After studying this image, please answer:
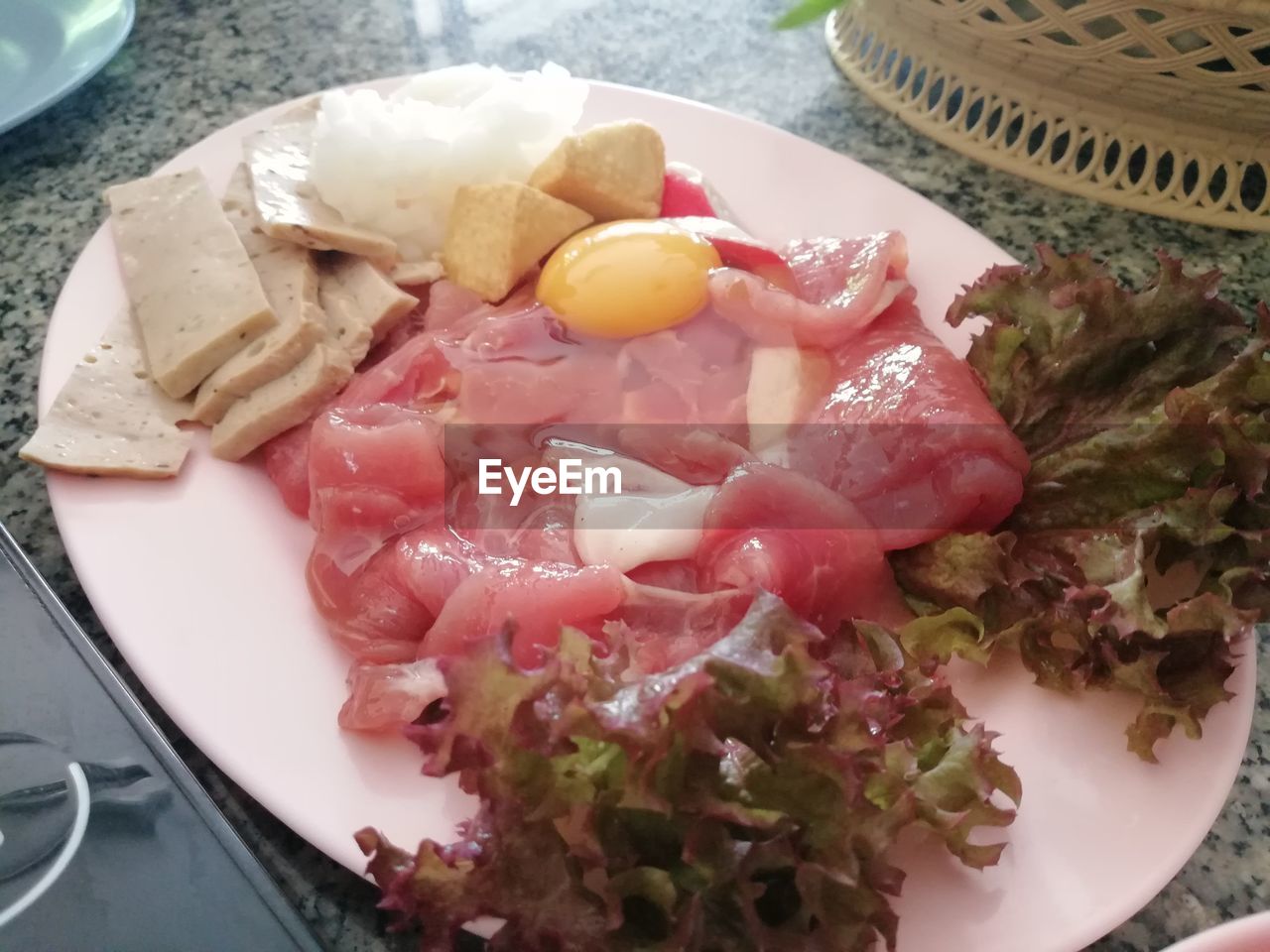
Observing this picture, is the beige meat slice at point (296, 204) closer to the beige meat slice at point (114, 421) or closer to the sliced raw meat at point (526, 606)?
the beige meat slice at point (114, 421)

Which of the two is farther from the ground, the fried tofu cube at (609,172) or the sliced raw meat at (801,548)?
the fried tofu cube at (609,172)

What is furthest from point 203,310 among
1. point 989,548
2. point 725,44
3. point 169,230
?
point 725,44

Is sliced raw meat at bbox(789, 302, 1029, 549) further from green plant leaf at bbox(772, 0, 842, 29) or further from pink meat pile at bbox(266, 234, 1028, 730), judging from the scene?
green plant leaf at bbox(772, 0, 842, 29)

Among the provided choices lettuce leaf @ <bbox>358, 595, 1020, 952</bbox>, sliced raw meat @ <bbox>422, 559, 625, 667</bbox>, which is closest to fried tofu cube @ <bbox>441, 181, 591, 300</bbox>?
sliced raw meat @ <bbox>422, 559, 625, 667</bbox>

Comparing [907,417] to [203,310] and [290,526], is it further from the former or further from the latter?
[203,310]

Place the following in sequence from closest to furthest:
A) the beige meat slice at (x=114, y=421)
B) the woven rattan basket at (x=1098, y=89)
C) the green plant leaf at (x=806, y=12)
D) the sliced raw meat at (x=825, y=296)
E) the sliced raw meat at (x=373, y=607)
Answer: the sliced raw meat at (x=373, y=607) → the beige meat slice at (x=114, y=421) → the sliced raw meat at (x=825, y=296) → the woven rattan basket at (x=1098, y=89) → the green plant leaf at (x=806, y=12)

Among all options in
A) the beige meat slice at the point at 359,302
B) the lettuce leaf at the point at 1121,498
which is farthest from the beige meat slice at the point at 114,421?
the lettuce leaf at the point at 1121,498

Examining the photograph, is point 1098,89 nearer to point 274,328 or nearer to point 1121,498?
point 1121,498
